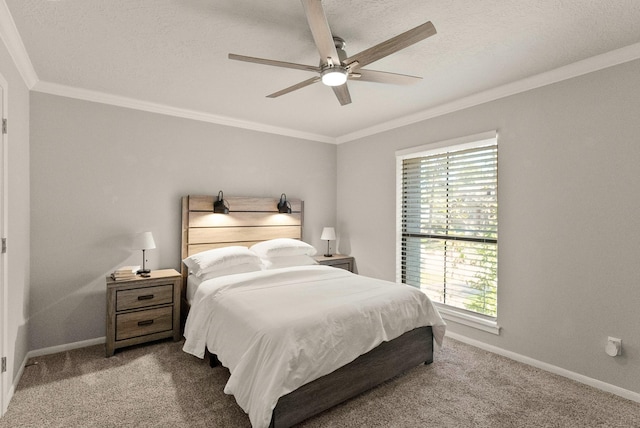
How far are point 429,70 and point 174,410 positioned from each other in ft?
10.3

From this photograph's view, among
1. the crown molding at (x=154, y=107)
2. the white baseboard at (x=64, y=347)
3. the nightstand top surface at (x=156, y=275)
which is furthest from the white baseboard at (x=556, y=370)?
the white baseboard at (x=64, y=347)

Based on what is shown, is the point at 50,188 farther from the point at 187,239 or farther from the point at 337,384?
the point at 337,384

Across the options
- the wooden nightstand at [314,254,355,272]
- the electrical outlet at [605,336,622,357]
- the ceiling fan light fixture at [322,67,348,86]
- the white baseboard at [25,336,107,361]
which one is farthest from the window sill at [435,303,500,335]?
the white baseboard at [25,336,107,361]

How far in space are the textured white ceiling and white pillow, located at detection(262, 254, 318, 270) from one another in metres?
1.81

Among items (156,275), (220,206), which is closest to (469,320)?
(220,206)

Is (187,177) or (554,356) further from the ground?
(187,177)

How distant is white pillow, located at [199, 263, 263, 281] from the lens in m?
3.28

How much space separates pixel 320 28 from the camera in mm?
1672

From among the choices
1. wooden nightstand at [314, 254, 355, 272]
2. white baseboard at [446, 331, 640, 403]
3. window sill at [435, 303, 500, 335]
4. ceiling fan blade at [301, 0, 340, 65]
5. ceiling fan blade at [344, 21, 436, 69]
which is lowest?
white baseboard at [446, 331, 640, 403]

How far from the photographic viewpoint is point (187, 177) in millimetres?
3775

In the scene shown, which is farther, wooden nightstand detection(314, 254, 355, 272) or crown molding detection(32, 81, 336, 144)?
wooden nightstand detection(314, 254, 355, 272)

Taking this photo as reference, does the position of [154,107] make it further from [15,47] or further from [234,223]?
[234,223]

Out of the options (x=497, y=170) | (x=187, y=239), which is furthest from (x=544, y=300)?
(x=187, y=239)

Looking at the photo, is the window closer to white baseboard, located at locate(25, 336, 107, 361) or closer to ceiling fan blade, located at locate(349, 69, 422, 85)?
ceiling fan blade, located at locate(349, 69, 422, 85)
